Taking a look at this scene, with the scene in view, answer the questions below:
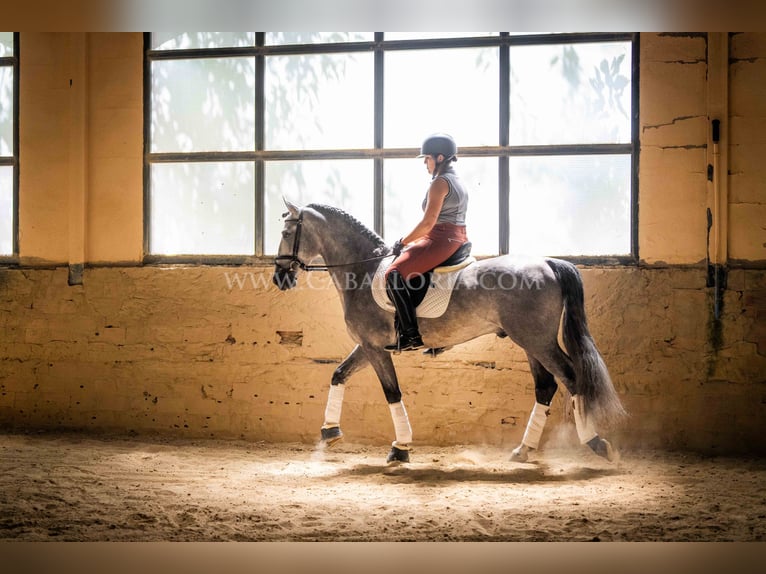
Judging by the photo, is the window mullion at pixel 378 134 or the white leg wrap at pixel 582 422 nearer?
the white leg wrap at pixel 582 422

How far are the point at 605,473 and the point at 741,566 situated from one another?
268 cm

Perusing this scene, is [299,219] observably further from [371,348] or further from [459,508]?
[459,508]

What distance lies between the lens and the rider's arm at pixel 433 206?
444 centimetres

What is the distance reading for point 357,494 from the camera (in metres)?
3.94

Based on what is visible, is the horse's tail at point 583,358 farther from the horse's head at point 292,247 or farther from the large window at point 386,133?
the horse's head at point 292,247

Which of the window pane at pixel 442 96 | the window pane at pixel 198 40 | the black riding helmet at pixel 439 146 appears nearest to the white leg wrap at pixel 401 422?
the black riding helmet at pixel 439 146

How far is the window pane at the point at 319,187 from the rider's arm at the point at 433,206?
1.15 m

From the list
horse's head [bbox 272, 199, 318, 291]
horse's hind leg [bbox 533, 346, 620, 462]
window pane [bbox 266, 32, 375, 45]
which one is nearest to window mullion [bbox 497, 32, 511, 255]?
window pane [bbox 266, 32, 375, 45]

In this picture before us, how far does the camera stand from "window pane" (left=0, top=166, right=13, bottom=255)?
6.11 metres

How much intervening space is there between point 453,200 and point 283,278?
132 centimetres

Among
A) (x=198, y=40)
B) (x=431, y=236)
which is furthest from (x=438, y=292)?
(x=198, y=40)
